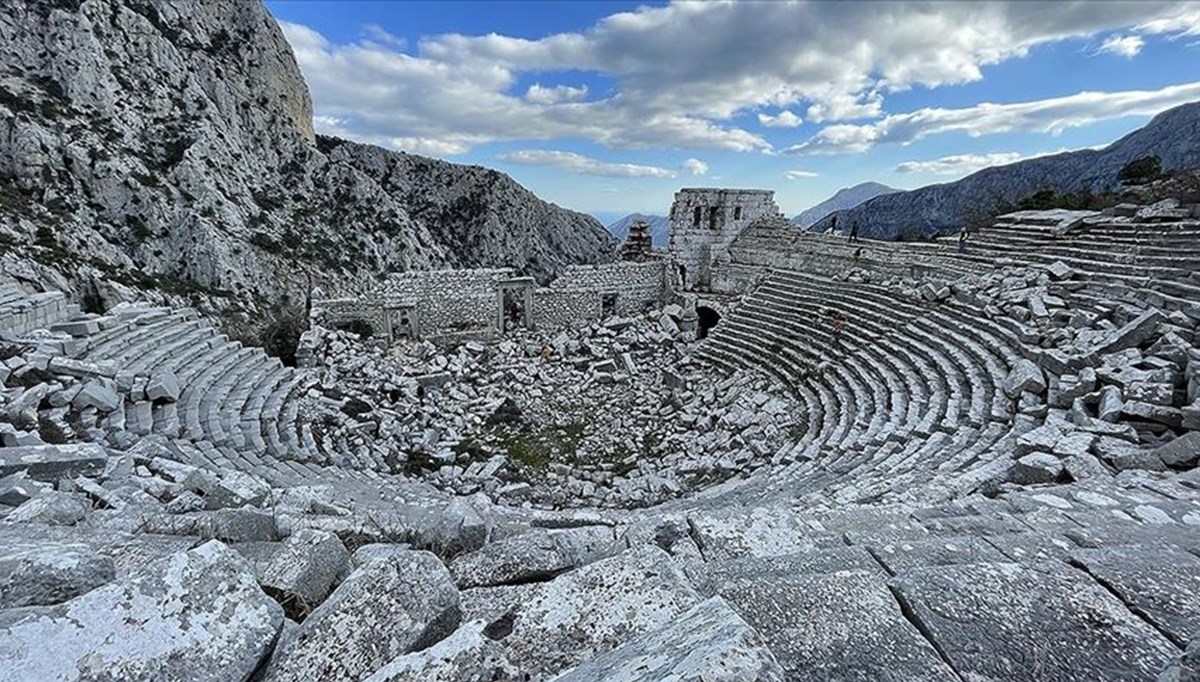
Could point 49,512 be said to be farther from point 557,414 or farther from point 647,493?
point 557,414

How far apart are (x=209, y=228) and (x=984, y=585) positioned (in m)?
39.5

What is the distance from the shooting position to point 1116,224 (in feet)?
43.4

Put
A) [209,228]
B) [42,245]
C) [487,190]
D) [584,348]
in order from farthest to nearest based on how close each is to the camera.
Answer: [487,190], [209,228], [42,245], [584,348]

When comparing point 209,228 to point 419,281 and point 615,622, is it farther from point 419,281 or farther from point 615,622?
point 615,622

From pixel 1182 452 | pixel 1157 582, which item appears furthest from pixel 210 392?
pixel 1182 452

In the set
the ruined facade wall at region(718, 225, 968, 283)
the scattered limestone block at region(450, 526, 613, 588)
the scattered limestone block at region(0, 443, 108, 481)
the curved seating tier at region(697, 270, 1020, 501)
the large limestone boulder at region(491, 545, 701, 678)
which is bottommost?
the curved seating tier at region(697, 270, 1020, 501)

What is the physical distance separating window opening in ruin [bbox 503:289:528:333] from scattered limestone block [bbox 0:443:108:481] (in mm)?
13297

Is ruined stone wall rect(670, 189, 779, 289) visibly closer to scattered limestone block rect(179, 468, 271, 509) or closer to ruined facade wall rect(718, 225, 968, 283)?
ruined facade wall rect(718, 225, 968, 283)

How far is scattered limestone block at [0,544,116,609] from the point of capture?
6.57 feet

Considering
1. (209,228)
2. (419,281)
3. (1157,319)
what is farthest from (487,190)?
(1157,319)

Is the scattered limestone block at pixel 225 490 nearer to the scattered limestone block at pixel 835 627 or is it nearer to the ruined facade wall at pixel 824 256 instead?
the scattered limestone block at pixel 835 627

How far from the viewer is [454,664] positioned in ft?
5.55

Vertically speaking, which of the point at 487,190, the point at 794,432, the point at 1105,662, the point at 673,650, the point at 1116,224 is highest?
the point at 487,190

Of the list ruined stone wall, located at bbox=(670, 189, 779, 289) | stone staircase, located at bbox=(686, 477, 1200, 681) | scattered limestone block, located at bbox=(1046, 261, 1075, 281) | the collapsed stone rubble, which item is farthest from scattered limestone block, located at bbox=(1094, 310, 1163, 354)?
ruined stone wall, located at bbox=(670, 189, 779, 289)
